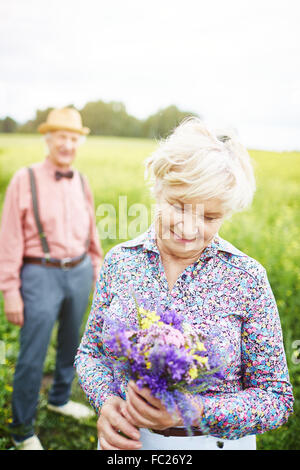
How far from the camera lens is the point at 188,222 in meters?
1.25

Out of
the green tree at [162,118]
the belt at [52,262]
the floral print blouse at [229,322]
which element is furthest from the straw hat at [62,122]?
the floral print blouse at [229,322]

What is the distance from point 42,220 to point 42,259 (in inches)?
10.9

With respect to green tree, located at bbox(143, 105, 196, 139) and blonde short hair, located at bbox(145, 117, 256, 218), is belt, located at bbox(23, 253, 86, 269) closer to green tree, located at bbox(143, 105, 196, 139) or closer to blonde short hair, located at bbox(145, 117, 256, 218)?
green tree, located at bbox(143, 105, 196, 139)

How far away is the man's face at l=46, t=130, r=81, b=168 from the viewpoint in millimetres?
2902

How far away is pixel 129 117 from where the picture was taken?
5.00 metres

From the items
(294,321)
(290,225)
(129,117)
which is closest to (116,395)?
(294,321)

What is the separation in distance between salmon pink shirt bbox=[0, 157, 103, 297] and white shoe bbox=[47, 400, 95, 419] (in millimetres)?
1204

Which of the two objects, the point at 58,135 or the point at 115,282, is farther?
the point at 58,135

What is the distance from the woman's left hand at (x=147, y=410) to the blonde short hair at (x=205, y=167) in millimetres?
597

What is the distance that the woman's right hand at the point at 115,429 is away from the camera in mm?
1211

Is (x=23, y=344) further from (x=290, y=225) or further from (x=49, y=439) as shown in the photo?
(x=290, y=225)

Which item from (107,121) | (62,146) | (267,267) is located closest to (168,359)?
(62,146)

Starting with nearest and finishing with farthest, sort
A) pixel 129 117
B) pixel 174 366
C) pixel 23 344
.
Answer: pixel 174 366 → pixel 23 344 → pixel 129 117

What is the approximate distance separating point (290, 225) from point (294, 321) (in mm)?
959
